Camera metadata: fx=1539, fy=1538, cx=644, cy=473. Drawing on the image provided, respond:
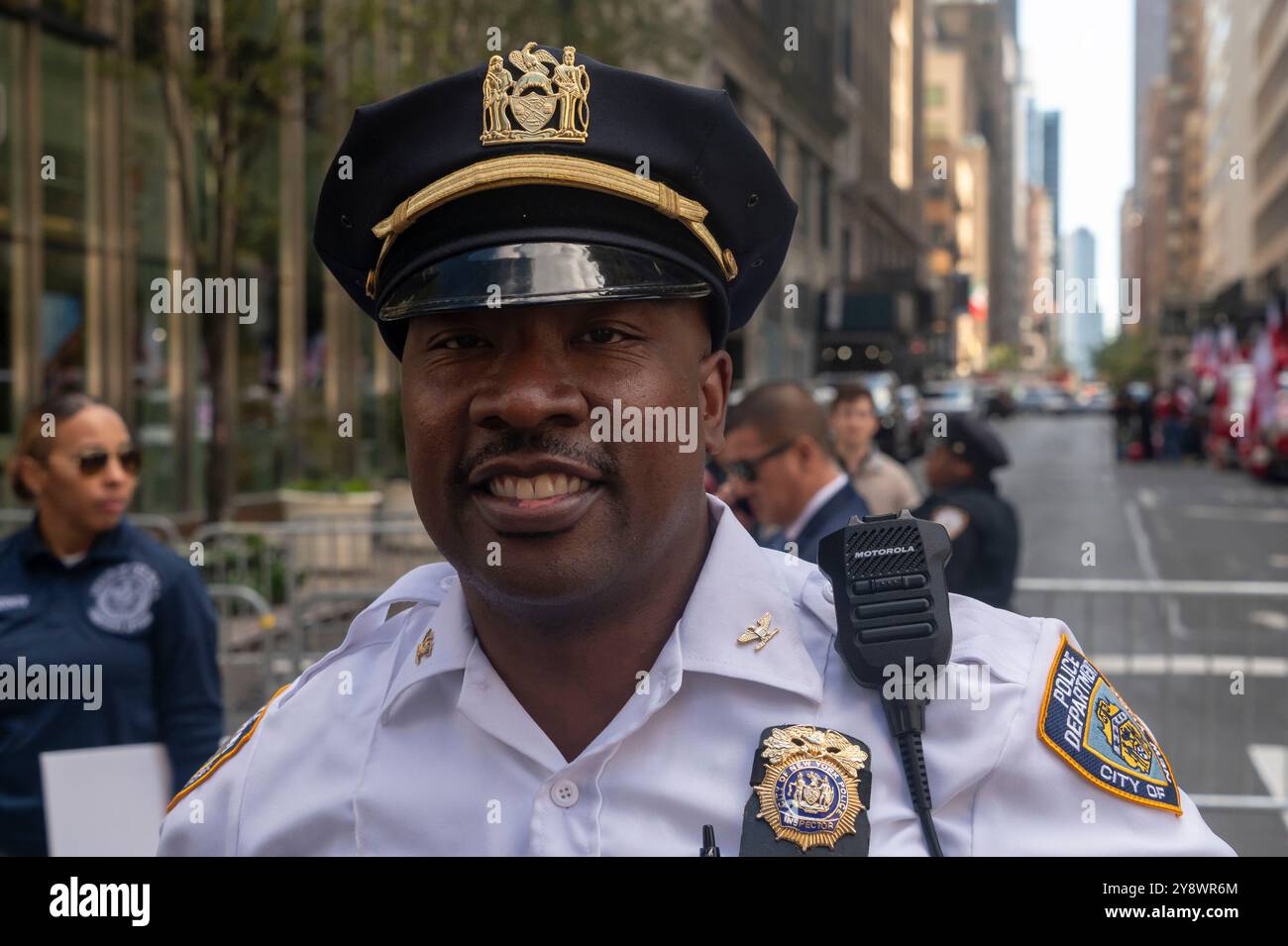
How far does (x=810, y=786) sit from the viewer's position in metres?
1.75

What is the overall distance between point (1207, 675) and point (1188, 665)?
141 millimetres

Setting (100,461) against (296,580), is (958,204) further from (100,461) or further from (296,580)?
(100,461)

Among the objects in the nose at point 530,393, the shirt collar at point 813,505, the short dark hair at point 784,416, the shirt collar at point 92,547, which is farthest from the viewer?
the short dark hair at point 784,416

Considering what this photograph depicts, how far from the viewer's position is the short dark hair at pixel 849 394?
894 centimetres

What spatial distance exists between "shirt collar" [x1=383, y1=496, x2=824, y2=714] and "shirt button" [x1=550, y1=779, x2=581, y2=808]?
0.18m

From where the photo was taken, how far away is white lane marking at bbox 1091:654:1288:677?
25.0ft

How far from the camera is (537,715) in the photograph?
6.28 feet

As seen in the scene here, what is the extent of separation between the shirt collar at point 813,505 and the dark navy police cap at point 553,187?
3.62 m

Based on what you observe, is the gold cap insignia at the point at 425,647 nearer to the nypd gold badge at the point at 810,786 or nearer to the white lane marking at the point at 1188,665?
the nypd gold badge at the point at 810,786

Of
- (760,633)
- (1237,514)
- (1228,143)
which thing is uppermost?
(1228,143)

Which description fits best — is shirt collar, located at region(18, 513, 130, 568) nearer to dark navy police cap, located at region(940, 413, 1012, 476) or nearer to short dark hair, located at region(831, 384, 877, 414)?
dark navy police cap, located at region(940, 413, 1012, 476)

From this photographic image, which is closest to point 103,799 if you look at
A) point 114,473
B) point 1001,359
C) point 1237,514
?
point 114,473

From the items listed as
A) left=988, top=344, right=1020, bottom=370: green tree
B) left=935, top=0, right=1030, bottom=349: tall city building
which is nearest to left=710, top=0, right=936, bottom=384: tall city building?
left=935, top=0, right=1030, bottom=349: tall city building

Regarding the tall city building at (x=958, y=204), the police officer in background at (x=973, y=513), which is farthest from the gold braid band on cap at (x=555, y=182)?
the tall city building at (x=958, y=204)
